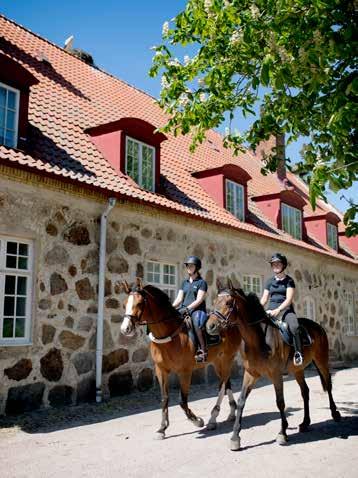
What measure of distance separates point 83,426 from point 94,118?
7816mm

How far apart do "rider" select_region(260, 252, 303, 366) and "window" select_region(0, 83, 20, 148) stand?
17.2 ft

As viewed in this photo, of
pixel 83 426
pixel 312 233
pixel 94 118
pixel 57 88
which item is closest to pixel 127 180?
pixel 94 118

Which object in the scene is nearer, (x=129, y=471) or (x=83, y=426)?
(x=129, y=471)

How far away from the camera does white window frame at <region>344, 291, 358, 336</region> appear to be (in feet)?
67.0

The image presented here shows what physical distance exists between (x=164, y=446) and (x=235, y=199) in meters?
9.69

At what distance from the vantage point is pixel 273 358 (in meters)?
6.66

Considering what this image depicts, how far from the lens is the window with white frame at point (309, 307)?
1728 cm

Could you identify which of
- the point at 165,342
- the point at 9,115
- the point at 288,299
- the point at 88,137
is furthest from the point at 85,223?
the point at 288,299

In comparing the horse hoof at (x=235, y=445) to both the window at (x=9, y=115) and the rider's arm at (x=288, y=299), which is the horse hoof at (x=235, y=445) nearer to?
the rider's arm at (x=288, y=299)

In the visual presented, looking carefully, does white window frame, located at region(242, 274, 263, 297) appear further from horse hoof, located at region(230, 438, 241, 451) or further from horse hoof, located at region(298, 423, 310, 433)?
horse hoof, located at region(230, 438, 241, 451)

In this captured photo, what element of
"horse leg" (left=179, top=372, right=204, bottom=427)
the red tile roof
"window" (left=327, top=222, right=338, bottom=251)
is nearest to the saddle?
"horse leg" (left=179, top=372, right=204, bottom=427)

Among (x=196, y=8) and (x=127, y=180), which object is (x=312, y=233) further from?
(x=196, y=8)

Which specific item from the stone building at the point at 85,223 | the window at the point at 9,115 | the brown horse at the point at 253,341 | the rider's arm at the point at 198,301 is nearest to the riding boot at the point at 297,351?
the brown horse at the point at 253,341

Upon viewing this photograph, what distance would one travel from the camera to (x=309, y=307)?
1767 centimetres
